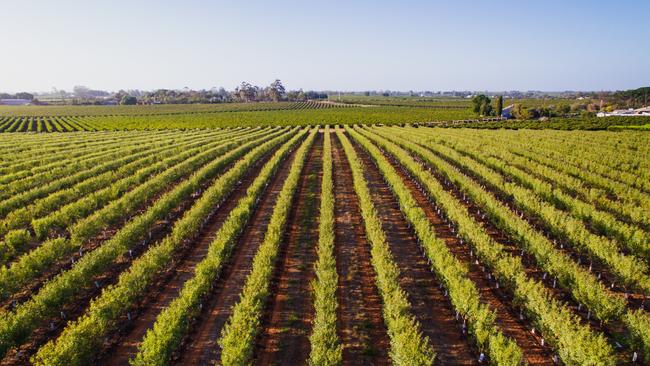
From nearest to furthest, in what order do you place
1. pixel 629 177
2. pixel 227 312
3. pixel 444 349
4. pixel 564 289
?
1. pixel 444 349
2. pixel 227 312
3. pixel 564 289
4. pixel 629 177

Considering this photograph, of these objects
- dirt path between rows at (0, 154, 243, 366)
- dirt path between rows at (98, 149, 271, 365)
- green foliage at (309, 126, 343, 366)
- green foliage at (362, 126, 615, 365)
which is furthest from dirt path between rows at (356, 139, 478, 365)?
dirt path between rows at (0, 154, 243, 366)

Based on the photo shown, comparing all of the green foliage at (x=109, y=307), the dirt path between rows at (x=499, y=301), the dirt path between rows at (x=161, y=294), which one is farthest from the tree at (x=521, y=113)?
the green foliage at (x=109, y=307)

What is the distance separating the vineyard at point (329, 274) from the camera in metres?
12.0

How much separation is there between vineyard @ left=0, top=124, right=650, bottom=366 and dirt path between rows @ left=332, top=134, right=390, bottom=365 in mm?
79

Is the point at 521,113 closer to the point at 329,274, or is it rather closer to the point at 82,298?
the point at 329,274

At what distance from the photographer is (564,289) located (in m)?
15.8

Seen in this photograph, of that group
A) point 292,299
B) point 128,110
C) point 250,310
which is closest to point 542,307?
point 292,299

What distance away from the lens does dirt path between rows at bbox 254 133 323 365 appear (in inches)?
496

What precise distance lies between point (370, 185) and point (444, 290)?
1708 cm

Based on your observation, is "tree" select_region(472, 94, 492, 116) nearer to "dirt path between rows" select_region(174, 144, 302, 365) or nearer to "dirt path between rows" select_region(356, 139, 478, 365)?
"dirt path between rows" select_region(356, 139, 478, 365)

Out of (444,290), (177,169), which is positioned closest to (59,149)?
(177,169)

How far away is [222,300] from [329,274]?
4.67 m

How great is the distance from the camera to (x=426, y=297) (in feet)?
51.6

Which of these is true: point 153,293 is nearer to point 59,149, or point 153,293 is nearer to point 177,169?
point 177,169
